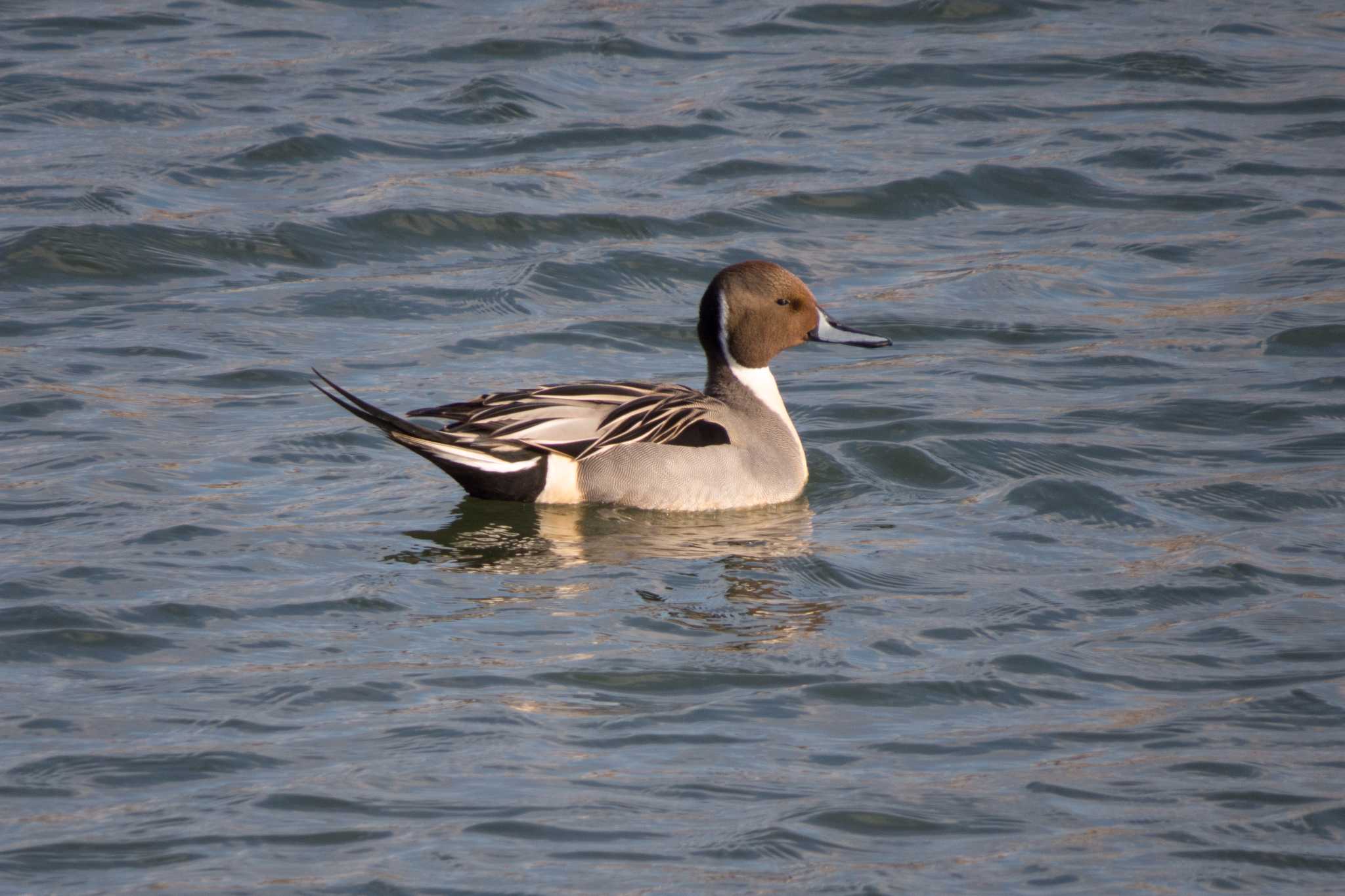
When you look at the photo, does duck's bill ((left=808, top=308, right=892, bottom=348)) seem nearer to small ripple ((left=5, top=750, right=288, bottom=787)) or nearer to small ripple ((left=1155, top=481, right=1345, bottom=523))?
small ripple ((left=1155, top=481, right=1345, bottom=523))

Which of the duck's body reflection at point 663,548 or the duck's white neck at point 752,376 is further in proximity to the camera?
the duck's white neck at point 752,376

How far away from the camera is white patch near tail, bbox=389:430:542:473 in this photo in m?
7.67

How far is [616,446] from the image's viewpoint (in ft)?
26.2

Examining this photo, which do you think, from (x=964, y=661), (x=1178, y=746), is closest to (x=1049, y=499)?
(x=964, y=661)

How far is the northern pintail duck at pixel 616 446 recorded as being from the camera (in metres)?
7.83

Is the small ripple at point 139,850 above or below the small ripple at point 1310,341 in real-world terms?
above

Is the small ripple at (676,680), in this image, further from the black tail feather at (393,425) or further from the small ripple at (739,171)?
the small ripple at (739,171)

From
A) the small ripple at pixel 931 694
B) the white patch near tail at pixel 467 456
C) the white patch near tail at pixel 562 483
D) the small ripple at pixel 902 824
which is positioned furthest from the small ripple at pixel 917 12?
the small ripple at pixel 902 824

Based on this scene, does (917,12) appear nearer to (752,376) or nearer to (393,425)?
(752,376)

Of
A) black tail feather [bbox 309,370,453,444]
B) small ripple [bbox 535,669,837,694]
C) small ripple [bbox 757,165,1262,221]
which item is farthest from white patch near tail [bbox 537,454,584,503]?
small ripple [bbox 757,165,1262,221]

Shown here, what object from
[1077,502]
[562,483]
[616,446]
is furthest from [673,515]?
[1077,502]

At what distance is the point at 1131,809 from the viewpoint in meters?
5.11

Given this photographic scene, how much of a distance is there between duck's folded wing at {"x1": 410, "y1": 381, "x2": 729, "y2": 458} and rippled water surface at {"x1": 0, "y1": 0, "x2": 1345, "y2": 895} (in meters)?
0.30

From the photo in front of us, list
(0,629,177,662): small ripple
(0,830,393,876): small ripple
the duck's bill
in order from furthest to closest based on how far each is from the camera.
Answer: the duck's bill < (0,629,177,662): small ripple < (0,830,393,876): small ripple
